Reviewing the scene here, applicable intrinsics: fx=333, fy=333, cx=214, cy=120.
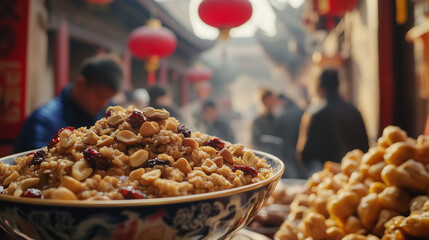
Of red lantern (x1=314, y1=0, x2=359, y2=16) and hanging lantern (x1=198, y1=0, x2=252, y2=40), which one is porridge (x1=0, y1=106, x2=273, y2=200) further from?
red lantern (x1=314, y1=0, x2=359, y2=16)

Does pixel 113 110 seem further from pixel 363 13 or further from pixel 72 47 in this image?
pixel 72 47

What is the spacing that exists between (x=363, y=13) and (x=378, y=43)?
1.62m

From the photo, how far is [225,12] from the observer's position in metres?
3.57

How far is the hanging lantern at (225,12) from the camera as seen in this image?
11.6ft

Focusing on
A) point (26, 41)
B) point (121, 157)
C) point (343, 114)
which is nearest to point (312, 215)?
point (121, 157)

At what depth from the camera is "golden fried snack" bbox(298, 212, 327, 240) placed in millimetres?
1091

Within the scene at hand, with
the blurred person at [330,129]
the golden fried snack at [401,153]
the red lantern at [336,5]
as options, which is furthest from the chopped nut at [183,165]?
the red lantern at [336,5]

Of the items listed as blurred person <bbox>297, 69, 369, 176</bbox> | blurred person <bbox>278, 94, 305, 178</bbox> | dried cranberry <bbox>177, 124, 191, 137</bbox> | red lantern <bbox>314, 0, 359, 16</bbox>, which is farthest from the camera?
blurred person <bbox>278, 94, 305, 178</bbox>

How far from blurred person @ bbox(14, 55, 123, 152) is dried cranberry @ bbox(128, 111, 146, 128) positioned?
5.71ft

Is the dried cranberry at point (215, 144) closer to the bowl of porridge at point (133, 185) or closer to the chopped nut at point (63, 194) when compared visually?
the bowl of porridge at point (133, 185)

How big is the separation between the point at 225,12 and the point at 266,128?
2.20 m

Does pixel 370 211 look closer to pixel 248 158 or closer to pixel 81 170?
pixel 248 158

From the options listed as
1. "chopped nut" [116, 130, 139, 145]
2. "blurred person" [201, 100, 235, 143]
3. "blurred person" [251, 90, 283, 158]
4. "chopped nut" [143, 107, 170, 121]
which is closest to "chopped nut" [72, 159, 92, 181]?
"chopped nut" [116, 130, 139, 145]

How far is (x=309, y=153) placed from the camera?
3.45 metres
